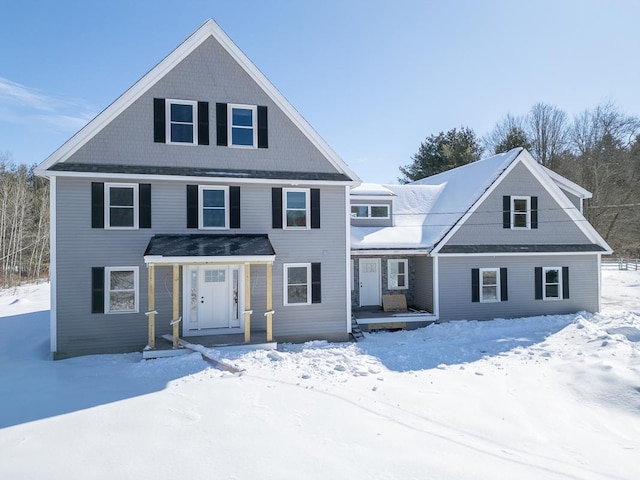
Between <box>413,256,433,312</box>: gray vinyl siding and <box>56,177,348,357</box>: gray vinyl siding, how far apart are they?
420cm

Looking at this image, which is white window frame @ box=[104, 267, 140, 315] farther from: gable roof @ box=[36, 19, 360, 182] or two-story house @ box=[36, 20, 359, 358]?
gable roof @ box=[36, 19, 360, 182]

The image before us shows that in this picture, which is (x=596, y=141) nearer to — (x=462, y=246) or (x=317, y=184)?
(x=462, y=246)

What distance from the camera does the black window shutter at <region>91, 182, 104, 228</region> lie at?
11.1m

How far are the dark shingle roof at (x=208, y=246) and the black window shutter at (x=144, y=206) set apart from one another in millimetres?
519

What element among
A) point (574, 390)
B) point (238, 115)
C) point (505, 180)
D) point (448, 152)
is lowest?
point (574, 390)

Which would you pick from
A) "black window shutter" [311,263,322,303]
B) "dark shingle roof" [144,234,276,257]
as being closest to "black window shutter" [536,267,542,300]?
"black window shutter" [311,263,322,303]

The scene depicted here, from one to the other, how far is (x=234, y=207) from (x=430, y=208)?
33.7ft

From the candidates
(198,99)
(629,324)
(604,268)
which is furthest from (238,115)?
(604,268)

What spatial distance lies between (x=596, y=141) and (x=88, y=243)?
138 feet

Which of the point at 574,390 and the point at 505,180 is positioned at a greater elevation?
the point at 505,180

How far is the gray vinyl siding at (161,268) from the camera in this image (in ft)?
35.9

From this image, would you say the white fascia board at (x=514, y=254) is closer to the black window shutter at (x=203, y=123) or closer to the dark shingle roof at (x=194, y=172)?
the dark shingle roof at (x=194, y=172)

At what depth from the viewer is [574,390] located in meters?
8.34

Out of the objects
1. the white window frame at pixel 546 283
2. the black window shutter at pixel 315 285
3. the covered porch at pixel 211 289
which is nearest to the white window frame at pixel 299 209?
the covered porch at pixel 211 289
